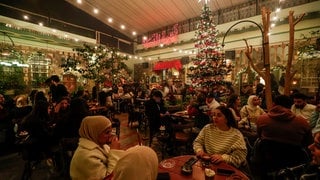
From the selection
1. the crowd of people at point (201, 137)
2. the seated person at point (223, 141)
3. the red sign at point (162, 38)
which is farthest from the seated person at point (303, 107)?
the red sign at point (162, 38)

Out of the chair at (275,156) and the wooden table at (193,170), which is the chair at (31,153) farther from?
the chair at (275,156)

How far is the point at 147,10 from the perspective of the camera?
11156mm

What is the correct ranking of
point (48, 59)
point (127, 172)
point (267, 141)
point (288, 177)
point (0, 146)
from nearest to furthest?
point (127, 172) → point (288, 177) → point (267, 141) → point (0, 146) → point (48, 59)

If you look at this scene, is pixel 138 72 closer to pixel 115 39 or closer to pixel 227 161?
pixel 115 39

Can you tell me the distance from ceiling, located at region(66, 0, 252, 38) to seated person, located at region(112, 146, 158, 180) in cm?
991

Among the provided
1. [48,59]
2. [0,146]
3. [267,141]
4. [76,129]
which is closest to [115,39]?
[48,59]

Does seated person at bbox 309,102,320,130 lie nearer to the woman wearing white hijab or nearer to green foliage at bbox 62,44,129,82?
the woman wearing white hijab

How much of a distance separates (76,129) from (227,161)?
2469mm

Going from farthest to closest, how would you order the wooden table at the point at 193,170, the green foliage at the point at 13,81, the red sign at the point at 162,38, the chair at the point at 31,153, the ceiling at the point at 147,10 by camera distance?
the red sign at the point at 162,38
the ceiling at the point at 147,10
the green foliage at the point at 13,81
the chair at the point at 31,153
the wooden table at the point at 193,170

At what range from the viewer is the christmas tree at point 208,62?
7.54 meters

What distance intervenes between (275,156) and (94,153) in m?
2.13

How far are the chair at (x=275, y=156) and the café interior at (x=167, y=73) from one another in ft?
0.05

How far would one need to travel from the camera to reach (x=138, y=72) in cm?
1609

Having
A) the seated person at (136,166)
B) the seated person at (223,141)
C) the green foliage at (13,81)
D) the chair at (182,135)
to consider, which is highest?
the green foliage at (13,81)
